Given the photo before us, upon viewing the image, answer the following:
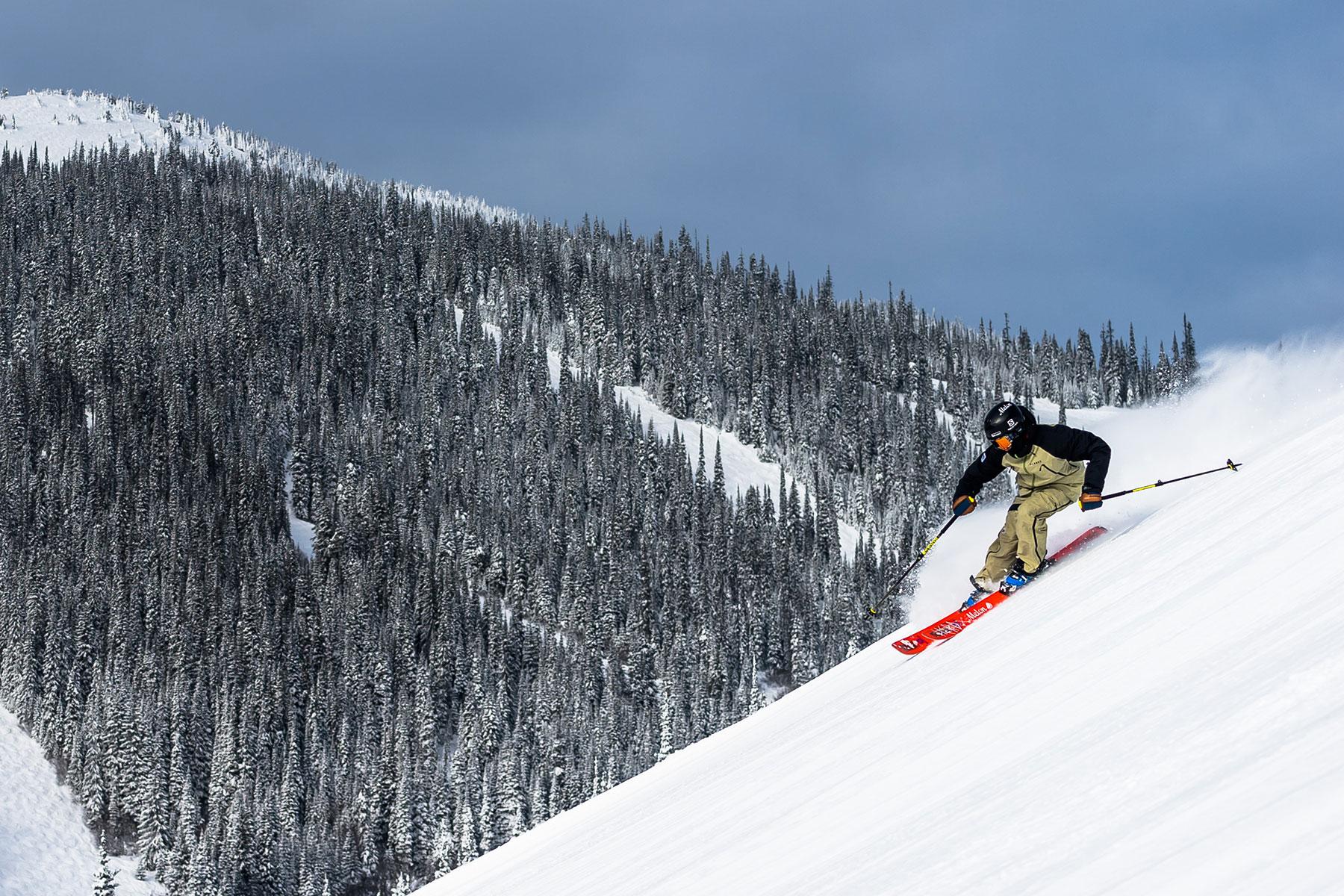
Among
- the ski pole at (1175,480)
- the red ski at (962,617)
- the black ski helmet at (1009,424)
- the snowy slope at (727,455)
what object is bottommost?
the red ski at (962,617)

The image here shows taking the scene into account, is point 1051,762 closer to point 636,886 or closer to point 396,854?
point 636,886

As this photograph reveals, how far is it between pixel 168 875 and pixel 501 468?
86.7 meters

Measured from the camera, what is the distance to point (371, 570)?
139 m

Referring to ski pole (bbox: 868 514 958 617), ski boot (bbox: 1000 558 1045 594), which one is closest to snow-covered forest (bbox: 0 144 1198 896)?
ski pole (bbox: 868 514 958 617)

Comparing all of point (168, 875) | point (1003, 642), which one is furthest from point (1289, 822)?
point (168, 875)

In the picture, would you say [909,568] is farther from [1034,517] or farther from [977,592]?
[1034,517]

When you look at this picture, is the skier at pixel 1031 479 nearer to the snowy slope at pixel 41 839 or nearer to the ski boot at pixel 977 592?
the ski boot at pixel 977 592

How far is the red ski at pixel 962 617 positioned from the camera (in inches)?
447

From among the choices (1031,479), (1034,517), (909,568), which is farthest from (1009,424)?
(909,568)

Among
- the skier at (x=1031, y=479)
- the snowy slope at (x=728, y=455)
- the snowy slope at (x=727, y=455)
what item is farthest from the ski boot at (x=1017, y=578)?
the snowy slope at (x=728, y=455)

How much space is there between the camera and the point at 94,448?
14588 cm

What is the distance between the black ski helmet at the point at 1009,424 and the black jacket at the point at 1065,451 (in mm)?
87

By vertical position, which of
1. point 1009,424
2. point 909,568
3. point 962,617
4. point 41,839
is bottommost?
point 962,617

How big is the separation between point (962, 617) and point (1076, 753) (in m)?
6.69
